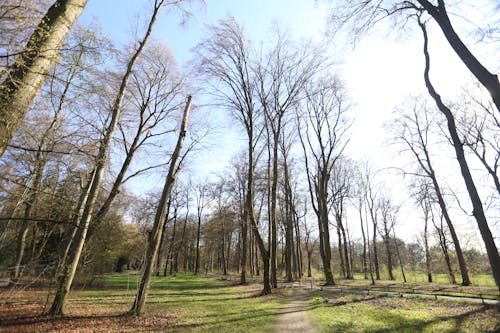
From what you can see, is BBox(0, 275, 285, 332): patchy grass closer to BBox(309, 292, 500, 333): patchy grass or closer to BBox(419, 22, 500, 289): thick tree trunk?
BBox(309, 292, 500, 333): patchy grass

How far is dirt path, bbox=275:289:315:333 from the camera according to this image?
7.08m

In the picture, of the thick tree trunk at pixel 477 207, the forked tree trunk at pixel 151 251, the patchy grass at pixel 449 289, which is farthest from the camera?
the patchy grass at pixel 449 289

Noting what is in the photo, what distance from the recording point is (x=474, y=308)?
941 centimetres

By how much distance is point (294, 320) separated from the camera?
26.3ft

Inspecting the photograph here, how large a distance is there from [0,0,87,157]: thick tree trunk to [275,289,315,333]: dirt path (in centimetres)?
766

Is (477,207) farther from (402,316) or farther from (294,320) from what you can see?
(294,320)

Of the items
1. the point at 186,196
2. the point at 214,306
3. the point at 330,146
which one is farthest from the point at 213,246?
the point at 214,306

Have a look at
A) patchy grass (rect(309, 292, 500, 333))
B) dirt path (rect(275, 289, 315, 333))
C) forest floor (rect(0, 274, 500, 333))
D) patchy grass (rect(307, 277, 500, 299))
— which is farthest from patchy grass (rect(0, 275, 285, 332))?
patchy grass (rect(307, 277, 500, 299))

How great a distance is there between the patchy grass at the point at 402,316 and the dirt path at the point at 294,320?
29 cm

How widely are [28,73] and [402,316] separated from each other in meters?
11.4

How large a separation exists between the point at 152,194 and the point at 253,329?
79.5ft

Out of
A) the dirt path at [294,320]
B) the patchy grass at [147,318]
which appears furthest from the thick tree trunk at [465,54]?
the patchy grass at [147,318]

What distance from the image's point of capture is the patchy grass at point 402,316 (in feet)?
23.3

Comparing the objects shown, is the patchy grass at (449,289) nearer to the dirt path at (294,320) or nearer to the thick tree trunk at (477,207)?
the thick tree trunk at (477,207)
